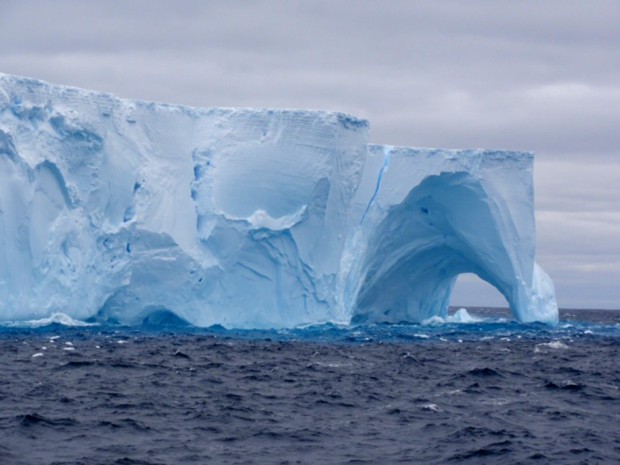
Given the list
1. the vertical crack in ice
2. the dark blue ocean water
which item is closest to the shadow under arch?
the vertical crack in ice

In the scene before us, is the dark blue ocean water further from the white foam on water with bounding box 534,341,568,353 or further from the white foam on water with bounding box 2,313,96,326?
the white foam on water with bounding box 2,313,96,326

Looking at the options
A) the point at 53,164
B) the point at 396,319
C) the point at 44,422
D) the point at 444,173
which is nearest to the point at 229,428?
the point at 44,422

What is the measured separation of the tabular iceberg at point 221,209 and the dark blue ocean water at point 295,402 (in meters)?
2.50

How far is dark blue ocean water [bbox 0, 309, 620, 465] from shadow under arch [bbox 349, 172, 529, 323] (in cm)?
641

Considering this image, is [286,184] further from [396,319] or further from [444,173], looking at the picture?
[396,319]

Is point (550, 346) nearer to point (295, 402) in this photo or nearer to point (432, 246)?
point (432, 246)

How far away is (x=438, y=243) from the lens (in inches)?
1068

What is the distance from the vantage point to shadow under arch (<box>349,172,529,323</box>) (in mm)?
25375

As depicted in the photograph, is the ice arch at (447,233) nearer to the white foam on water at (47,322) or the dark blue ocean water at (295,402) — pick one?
the dark blue ocean water at (295,402)

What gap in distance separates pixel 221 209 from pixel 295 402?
1175 centimetres

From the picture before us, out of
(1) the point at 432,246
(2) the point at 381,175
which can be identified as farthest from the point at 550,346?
(1) the point at 432,246

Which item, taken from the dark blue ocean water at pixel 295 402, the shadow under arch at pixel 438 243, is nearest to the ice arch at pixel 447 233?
the shadow under arch at pixel 438 243

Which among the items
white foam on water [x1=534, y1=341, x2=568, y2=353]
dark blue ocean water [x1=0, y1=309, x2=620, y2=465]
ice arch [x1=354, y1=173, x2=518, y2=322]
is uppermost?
ice arch [x1=354, y1=173, x2=518, y2=322]

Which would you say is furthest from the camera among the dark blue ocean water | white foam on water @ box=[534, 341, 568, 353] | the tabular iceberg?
the tabular iceberg
